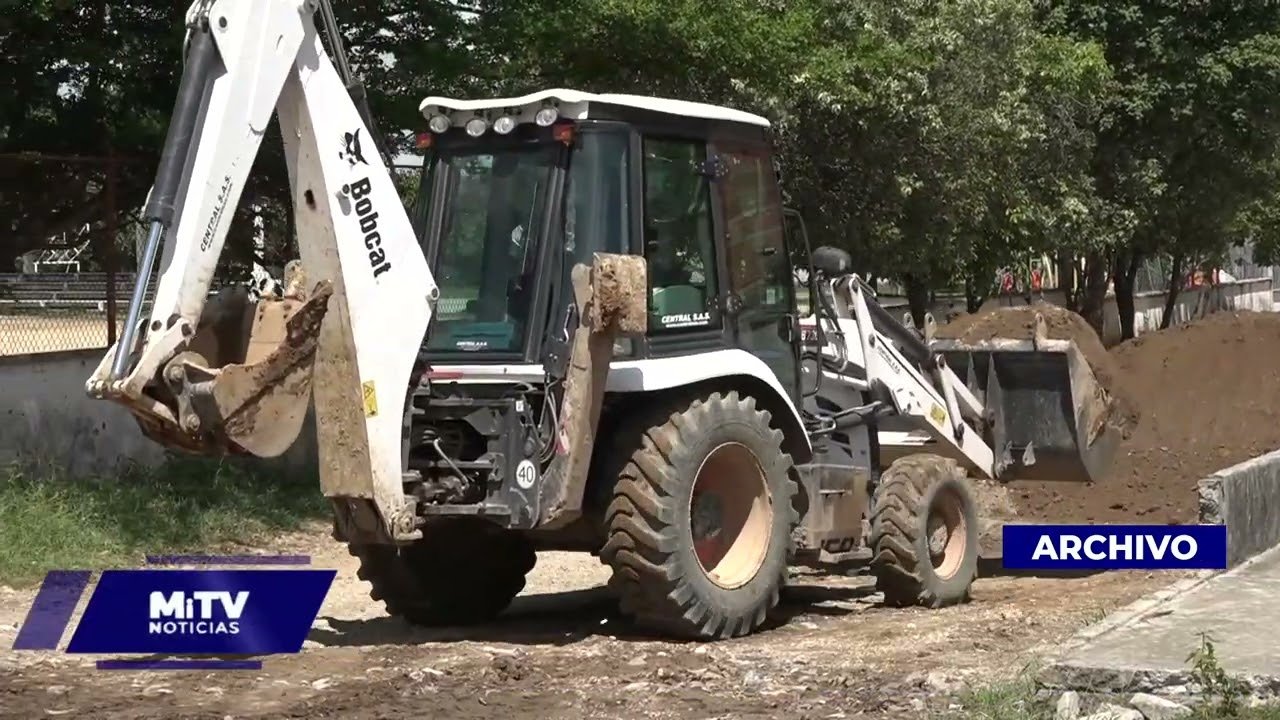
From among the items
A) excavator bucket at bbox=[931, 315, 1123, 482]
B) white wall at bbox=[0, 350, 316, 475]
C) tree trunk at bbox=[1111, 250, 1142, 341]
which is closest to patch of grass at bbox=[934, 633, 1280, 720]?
excavator bucket at bbox=[931, 315, 1123, 482]

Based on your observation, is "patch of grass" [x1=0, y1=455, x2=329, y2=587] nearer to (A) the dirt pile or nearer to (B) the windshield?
(B) the windshield

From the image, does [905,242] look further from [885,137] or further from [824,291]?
[824,291]

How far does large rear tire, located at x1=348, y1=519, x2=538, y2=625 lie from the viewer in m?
10.4

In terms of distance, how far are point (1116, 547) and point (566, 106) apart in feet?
18.4

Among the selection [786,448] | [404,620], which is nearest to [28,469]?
[404,620]

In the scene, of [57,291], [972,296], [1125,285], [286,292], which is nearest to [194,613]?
[286,292]

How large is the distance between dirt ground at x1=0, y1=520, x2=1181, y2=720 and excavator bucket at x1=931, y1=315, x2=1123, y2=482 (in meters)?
1.83

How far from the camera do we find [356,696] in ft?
26.7

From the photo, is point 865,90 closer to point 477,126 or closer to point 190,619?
point 477,126

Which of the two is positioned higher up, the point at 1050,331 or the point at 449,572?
the point at 1050,331

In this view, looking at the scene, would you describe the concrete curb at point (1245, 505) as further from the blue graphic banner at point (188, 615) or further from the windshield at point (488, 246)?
the blue graphic banner at point (188, 615)

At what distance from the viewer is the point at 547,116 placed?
9484 millimetres

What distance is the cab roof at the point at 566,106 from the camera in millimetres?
9461

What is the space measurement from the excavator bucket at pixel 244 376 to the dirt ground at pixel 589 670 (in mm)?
1202
